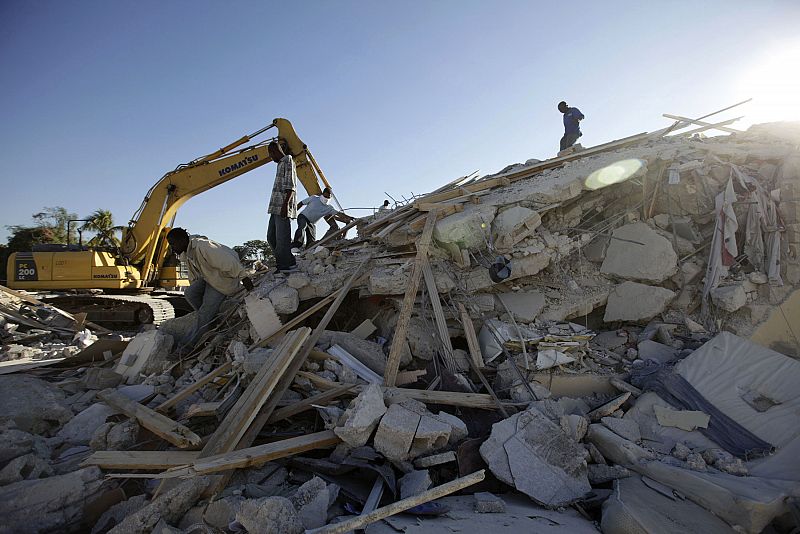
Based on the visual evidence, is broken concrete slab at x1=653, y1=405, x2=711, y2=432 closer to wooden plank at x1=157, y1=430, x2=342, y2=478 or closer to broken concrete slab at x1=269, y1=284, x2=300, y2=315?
wooden plank at x1=157, y1=430, x2=342, y2=478

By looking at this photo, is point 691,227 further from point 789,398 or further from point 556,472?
point 556,472

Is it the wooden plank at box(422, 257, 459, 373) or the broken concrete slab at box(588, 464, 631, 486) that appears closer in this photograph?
the broken concrete slab at box(588, 464, 631, 486)

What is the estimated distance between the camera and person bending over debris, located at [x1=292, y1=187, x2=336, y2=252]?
25.5 feet

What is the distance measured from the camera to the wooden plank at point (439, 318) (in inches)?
171

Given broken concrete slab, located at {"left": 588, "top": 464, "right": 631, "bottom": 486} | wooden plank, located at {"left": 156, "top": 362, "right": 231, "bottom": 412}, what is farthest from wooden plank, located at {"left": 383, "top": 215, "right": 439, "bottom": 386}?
broken concrete slab, located at {"left": 588, "top": 464, "right": 631, "bottom": 486}

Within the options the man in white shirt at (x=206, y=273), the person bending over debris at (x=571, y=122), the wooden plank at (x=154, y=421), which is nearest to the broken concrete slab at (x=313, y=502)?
the wooden plank at (x=154, y=421)

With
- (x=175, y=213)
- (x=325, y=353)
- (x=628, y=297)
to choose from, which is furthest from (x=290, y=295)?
(x=175, y=213)

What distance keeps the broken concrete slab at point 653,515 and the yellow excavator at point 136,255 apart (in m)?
7.81

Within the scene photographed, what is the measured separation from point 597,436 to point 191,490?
3076mm

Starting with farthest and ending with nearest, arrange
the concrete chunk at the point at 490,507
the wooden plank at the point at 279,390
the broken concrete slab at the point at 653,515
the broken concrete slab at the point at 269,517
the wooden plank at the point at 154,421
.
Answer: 1. the wooden plank at the point at 154,421
2. the wooden plank at the point at 279,390
3. the concrete chunk at the point at 490,507
4. the broken concrete slab at the point at 653,515
5. the broken concrete slab at the point at 269,517

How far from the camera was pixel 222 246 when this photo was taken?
5.45m

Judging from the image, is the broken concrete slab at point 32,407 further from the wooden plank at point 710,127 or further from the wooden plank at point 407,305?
the wooden plank at point 710,127

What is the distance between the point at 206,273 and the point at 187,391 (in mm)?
1938

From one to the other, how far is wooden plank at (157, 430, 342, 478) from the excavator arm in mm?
6640
